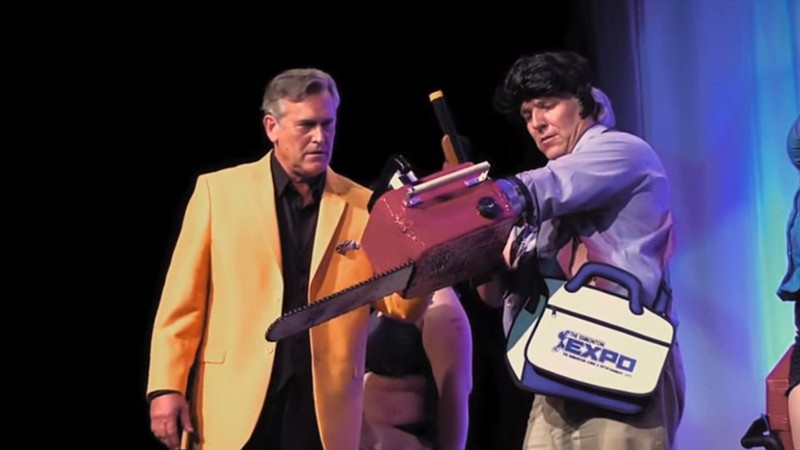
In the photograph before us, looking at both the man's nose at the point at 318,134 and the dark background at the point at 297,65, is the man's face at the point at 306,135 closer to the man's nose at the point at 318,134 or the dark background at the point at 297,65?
the man's nose at the point at 318,134

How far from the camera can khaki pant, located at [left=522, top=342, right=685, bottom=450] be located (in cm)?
201

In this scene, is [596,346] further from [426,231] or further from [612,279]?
[426,231]

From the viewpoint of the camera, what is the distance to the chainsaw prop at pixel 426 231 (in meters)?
1.92

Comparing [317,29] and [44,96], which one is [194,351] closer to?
[44,96]

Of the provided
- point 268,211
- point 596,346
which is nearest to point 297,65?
point 268,211

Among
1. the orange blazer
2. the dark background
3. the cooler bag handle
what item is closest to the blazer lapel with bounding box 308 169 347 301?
the orange blazer

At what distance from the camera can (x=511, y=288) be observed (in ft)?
7.15

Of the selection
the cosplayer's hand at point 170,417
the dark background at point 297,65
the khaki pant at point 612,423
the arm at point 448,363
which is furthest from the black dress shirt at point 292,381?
the dark background at point 297,65

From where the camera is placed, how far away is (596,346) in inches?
79.6

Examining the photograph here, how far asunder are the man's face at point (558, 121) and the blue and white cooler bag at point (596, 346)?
1.00 feet

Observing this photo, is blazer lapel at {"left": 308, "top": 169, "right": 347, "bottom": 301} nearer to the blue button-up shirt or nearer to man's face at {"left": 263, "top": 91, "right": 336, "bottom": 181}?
man's face at {"left": 263, "top": 91, "right": 336, "bottom": 181}

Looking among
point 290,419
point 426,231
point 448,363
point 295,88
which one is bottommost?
point 448,363

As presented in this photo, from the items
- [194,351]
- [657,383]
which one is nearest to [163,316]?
[194,351]

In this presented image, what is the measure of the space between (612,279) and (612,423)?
0.81 ft
